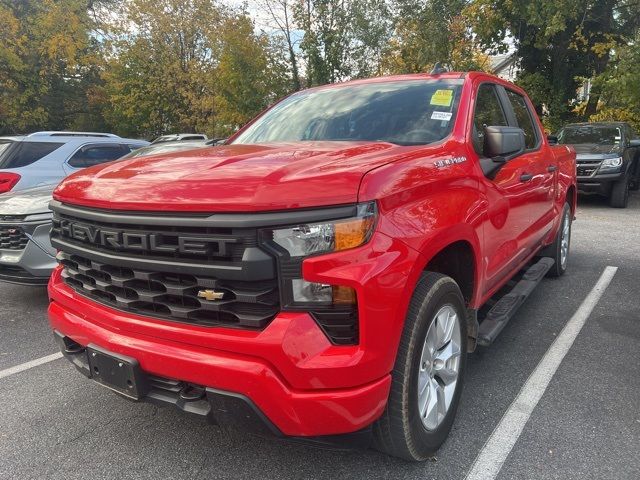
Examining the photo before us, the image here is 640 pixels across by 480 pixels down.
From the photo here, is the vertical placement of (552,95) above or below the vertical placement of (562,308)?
above

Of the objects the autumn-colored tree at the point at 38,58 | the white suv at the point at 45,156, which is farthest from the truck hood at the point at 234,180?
the autumn-colored tree at the point at 38,58

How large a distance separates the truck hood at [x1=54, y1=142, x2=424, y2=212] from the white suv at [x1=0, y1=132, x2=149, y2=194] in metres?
5.47

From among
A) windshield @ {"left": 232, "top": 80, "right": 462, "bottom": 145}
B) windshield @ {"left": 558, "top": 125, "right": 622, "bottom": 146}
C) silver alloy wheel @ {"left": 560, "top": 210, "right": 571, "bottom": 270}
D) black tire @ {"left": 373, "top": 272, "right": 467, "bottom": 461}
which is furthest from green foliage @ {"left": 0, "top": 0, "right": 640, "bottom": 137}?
black tire @ {"left": 373, "top": 272, "right": 467, "bottom": 461}

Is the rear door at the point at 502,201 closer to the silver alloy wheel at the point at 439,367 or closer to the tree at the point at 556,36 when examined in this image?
the silver alloy wheel at the point at 439,367

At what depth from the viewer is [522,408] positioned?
276 cm

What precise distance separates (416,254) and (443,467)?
1.04 metres

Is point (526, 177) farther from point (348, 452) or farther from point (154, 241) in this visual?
point (154, 241)

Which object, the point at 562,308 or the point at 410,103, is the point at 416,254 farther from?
the point at 562,308

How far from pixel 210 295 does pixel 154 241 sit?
A: 1.05 feet

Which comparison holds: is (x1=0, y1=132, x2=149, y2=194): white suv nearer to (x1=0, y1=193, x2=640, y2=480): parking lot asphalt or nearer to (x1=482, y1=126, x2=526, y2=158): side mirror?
(x1=0, y1=193, x2=640, y2=480): parking lot asphalt

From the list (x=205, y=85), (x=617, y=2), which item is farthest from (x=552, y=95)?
(x=205, y=85)

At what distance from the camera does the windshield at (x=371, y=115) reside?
2.89m

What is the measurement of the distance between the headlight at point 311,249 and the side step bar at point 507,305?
1388mm

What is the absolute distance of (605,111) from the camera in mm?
15562
